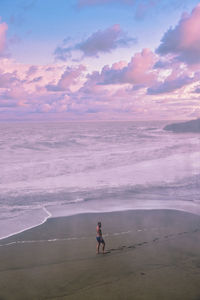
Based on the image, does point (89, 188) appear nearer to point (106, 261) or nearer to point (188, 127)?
point (106, 261)

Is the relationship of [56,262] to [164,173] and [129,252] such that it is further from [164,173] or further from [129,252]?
[164,173]

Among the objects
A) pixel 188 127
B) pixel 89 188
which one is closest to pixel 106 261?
pixel 89 188

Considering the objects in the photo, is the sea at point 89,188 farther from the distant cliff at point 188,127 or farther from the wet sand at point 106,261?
the distant cliff at point 188,127

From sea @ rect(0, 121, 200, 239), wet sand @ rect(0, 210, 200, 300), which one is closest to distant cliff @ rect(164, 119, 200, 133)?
sea @ rect(0, 121, 200, 239)

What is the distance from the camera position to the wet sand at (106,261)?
918 cm

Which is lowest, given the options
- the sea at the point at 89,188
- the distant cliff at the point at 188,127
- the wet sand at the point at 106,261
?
the wet sand at the point at 106,261

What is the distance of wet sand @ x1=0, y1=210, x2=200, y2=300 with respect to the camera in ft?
30.1

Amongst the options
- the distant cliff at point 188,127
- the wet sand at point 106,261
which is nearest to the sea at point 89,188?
the wet sand at point 106,261

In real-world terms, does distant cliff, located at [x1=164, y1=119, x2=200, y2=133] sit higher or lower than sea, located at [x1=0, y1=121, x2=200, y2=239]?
higher

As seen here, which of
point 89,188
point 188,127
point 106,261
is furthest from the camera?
point 188,127

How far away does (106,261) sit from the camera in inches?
450

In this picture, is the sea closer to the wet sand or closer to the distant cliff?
the wet sand

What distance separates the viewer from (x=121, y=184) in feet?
87.4

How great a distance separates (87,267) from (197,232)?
6.25 metres
